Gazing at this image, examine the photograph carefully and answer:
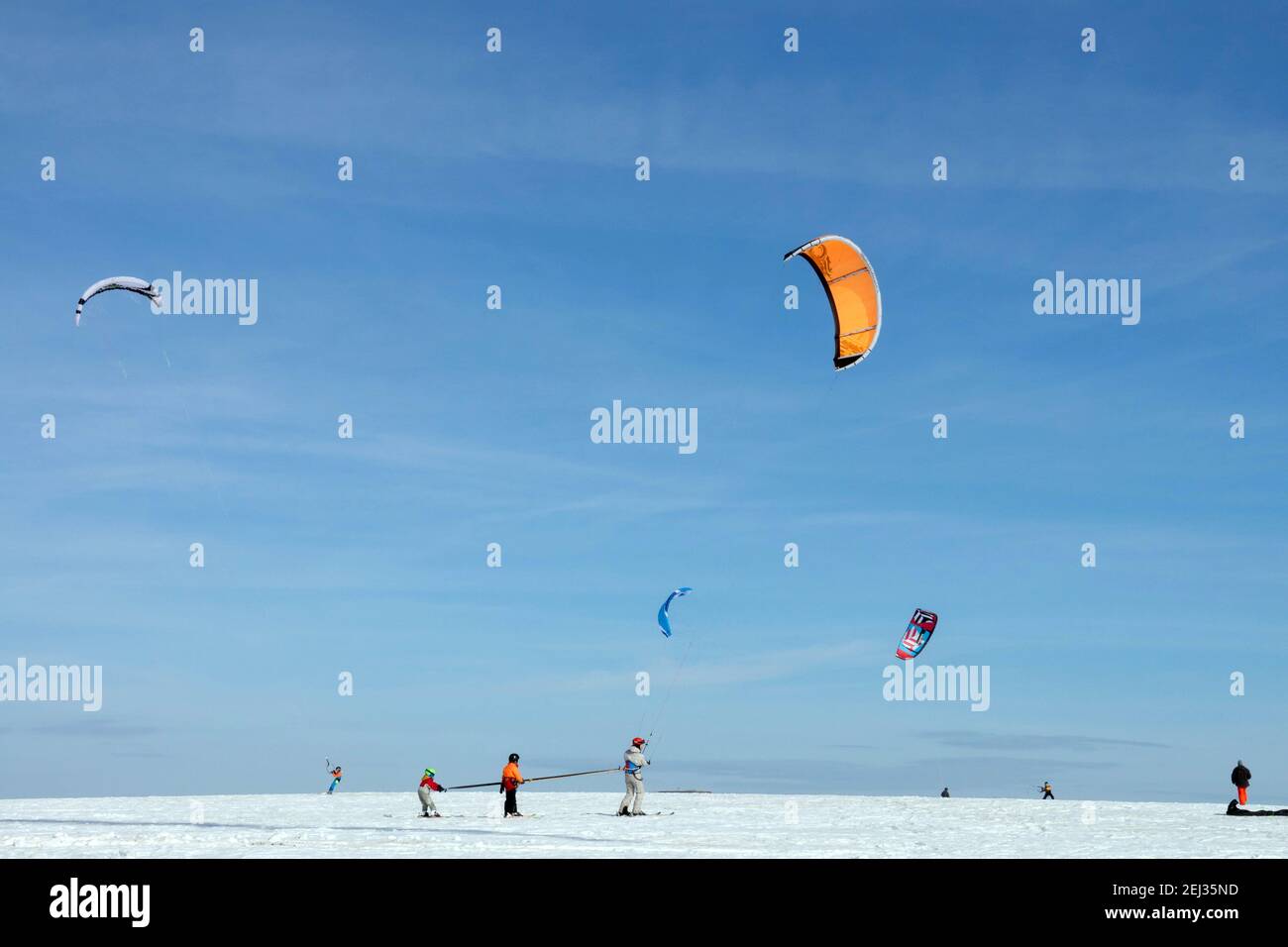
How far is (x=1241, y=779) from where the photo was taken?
97.6 ft

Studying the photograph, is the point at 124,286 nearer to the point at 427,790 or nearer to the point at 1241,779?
the point at 427,790

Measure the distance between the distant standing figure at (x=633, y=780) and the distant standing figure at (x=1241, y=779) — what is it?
1401cm

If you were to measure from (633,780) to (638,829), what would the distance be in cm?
377

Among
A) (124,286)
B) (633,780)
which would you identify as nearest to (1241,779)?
(633,780)

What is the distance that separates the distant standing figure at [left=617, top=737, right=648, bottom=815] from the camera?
2559cm

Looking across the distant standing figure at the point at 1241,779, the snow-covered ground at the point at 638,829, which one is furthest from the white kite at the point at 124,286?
the distant standing figure at the point at 1241,779

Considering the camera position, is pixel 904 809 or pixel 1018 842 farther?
pixel 904 809

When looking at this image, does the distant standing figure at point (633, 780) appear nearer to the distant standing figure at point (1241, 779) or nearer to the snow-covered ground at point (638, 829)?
the snow-covered ground at point (638, 829)

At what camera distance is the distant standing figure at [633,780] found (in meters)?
25.6

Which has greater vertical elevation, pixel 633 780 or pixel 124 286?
pixel 124 286
